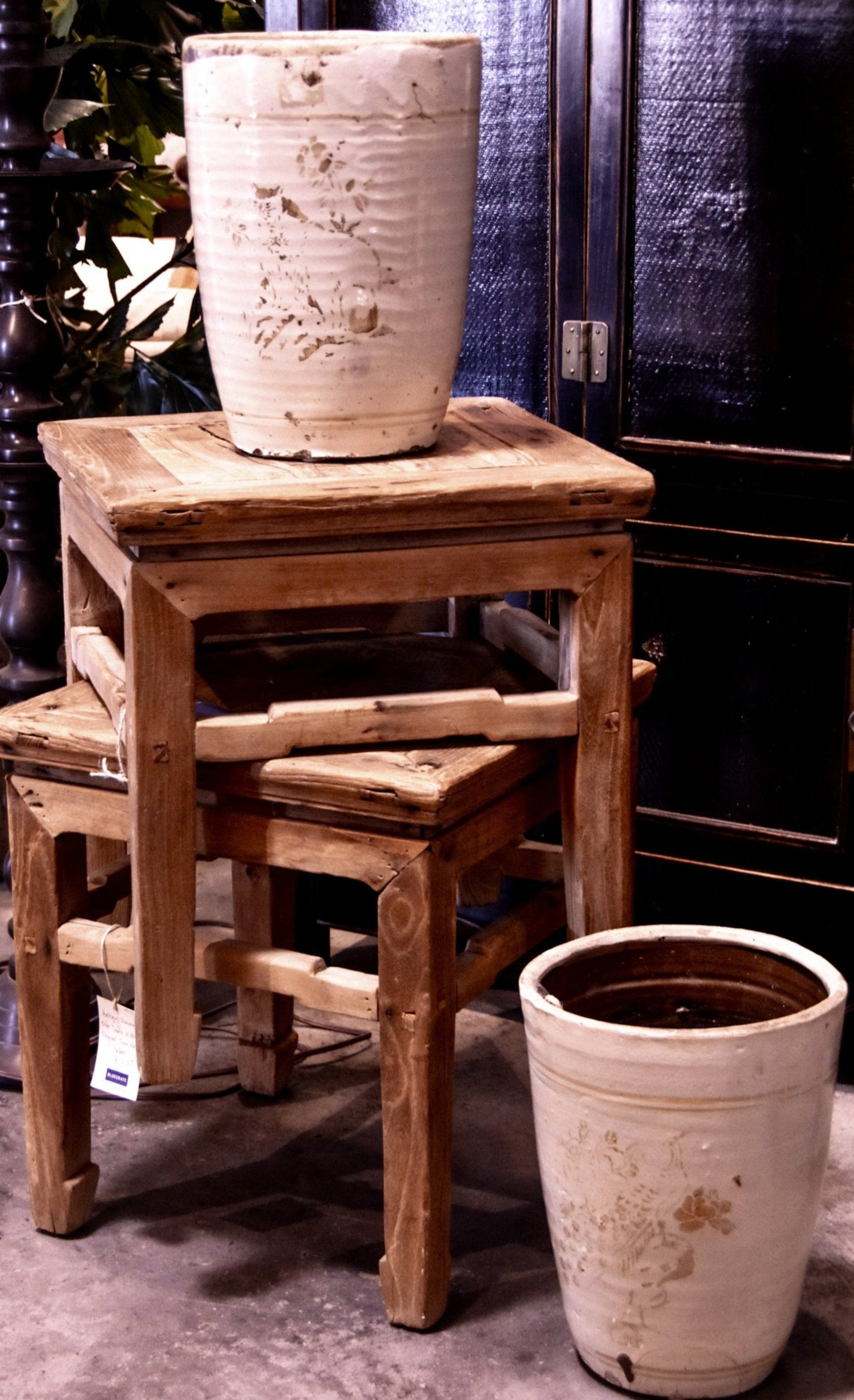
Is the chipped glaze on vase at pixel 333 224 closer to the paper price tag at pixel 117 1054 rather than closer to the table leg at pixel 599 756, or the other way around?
the table leg at pixel 599 756

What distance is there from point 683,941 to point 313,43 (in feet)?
3.13

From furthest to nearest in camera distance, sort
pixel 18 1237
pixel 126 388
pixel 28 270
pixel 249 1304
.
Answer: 1. pixel 126 388
2. pixel 28 270
3. pixel 18 1237
4. pixel 249 1304

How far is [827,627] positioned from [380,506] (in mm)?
810

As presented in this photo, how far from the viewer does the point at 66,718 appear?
190cm

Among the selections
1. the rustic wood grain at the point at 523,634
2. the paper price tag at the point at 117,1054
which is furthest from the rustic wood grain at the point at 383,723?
the paper price tag at the point at 117,1054

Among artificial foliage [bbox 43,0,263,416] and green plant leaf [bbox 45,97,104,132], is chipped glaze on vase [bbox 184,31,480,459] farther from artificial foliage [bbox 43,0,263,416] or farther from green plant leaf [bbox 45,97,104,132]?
artificial foliage [bbox 43,0,263,416]

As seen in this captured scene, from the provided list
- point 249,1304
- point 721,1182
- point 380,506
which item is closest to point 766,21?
point 380,506

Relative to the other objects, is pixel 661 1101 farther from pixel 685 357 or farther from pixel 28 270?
pixel 28 270

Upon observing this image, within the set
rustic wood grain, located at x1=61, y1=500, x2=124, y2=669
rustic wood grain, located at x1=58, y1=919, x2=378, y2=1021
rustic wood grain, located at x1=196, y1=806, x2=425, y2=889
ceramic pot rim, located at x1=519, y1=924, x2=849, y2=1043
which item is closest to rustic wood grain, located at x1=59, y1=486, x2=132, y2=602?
rustic wood grain, located at x1=61, y1=500, x2=124, y2=669

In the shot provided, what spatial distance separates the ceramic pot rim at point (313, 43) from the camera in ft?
5.14

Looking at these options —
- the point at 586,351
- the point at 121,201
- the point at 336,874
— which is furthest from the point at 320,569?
the point at 121,201

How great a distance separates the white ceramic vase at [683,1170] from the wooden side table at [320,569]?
0.23 m

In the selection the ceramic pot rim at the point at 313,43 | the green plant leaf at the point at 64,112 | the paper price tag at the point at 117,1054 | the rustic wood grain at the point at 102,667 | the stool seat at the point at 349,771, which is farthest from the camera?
the green plant leaf at the point at 64,112

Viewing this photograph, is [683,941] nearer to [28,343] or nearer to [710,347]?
[710,347]
